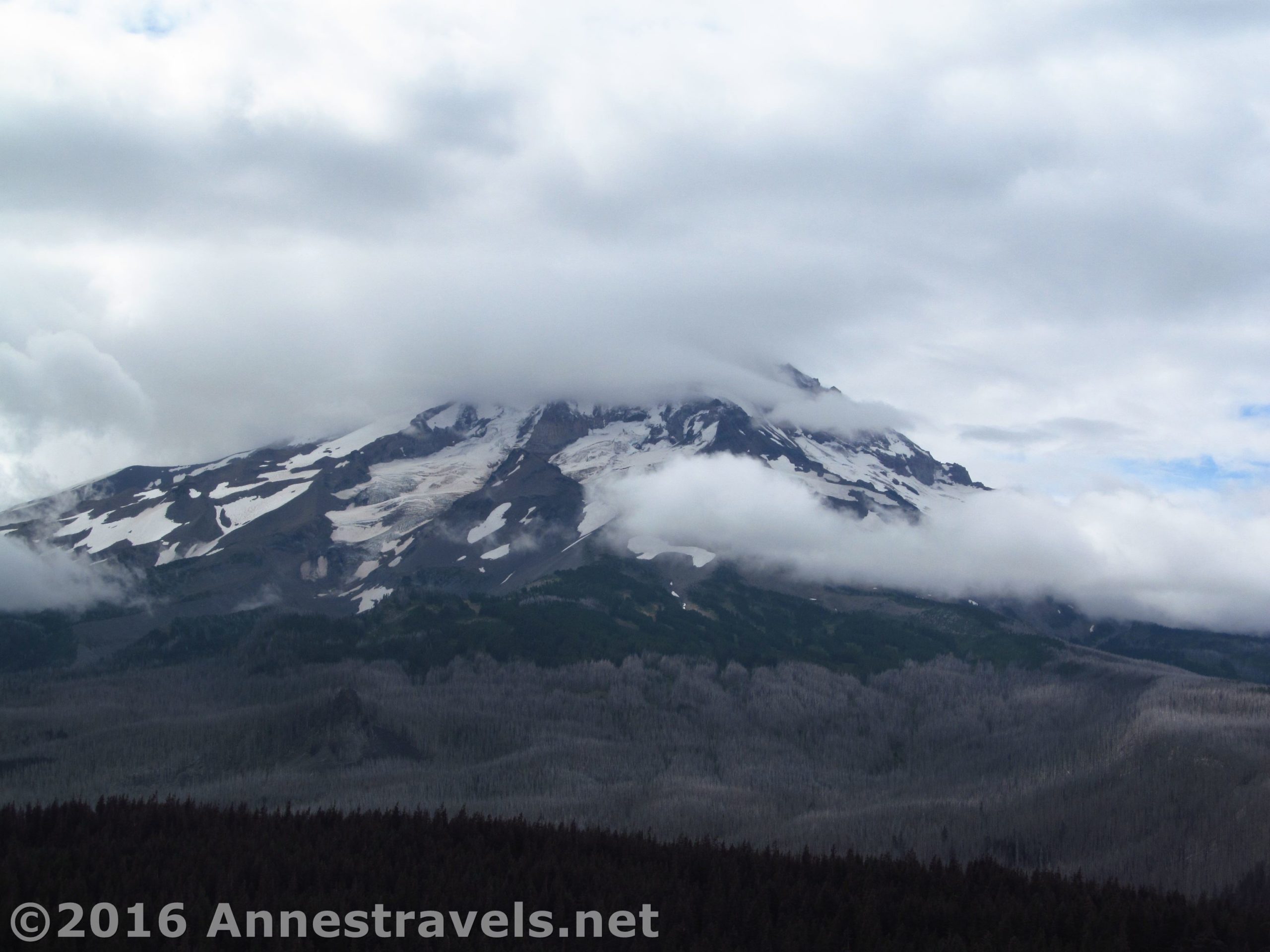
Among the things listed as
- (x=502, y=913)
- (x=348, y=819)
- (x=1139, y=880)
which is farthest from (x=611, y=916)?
(x=1139, y=880)

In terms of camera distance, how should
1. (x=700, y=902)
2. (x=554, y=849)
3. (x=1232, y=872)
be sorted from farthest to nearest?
(x=1232, y=872) → (x=554, y=849) → (x=700, y=902)

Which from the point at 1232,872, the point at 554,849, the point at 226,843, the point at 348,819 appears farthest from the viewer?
the point at 1232,872

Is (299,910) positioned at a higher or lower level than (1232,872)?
higher

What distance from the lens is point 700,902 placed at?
12269 centimetres

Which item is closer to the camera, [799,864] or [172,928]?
[172,928]

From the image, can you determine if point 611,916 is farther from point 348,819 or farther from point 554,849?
point 348,819

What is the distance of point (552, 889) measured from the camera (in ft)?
399

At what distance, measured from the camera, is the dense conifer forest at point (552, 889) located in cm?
10562

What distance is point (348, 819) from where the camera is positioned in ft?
522

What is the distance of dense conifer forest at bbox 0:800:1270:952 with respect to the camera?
106 metres

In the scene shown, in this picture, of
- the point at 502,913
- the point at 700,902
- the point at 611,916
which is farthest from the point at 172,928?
the point at 700,902

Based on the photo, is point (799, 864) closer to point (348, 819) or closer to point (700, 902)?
point (700, 902)

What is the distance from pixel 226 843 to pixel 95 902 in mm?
26257

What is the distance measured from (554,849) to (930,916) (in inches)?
1890
